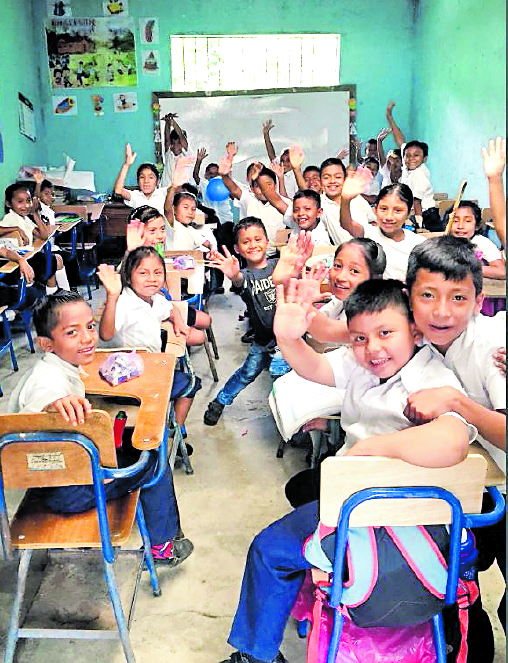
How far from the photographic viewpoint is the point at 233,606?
6.50 ft

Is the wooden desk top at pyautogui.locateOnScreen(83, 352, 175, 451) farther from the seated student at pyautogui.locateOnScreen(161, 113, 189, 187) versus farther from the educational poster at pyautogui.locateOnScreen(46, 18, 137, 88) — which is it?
the educational poster at pyautogui.locateOnScreen(46, 18, 137, 88)

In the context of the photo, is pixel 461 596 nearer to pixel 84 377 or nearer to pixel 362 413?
pixel 362 413

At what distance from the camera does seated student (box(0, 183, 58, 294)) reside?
181 inches

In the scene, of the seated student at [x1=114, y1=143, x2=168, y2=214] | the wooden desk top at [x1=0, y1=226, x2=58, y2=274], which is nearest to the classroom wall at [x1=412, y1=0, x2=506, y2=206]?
the seated student at [x1=114, y1=143, x2=168, y2=214]

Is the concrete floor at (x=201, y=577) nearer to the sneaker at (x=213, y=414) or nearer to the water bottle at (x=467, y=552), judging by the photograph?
the sneaker at (x=213, y=414)

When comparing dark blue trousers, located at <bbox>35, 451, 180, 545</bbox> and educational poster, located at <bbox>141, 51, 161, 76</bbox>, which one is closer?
dark blue trousers, located at <bbox>35, 451, 180, 545</bbox>

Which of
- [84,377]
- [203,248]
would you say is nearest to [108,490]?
[84,377]

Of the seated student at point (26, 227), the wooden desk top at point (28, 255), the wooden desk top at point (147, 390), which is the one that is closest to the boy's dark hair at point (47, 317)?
the wooden desk top at point (147, 390)

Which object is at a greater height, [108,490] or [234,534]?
[108,490]

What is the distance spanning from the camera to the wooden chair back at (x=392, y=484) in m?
1.19

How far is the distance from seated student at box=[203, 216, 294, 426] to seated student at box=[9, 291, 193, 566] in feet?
3.38

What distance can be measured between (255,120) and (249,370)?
225 inches

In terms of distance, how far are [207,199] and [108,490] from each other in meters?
5.20

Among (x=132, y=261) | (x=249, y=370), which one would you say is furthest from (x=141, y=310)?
(x=249, y=370)
